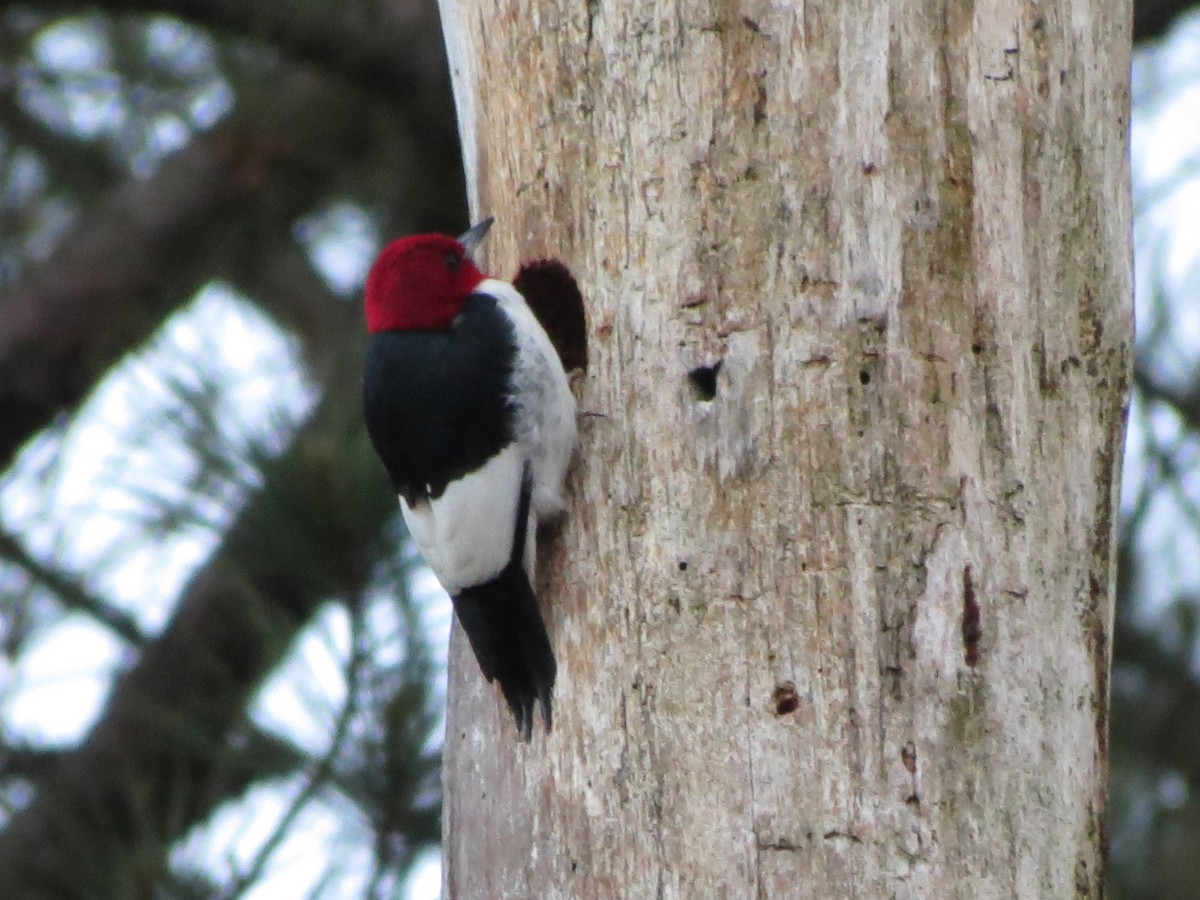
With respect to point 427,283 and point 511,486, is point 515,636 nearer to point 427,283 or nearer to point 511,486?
point 511,486

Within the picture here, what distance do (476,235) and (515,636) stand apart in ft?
2.43

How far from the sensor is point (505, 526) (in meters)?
2.76

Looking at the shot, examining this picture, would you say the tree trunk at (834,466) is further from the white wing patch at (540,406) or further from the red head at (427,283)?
the red head at (427,283)

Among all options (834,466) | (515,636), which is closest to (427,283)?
(515,636)

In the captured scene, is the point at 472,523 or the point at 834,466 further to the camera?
the point at 472,523

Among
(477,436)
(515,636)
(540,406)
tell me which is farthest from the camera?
(477,436)

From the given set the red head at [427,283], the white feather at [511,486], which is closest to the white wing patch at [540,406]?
the white feather at [511,486]

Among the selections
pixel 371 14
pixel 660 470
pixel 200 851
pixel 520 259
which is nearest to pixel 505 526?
pixel 660 470

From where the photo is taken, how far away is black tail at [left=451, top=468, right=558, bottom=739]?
2.64m

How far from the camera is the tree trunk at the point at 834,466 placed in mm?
2439

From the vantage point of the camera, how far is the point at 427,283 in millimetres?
3121

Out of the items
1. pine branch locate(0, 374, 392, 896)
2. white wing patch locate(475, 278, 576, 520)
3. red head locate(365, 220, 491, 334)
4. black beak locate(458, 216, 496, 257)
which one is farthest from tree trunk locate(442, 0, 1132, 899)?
pine branch locate(0, 374, 392, 896)

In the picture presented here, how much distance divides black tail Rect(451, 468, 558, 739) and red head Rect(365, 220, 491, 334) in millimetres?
487

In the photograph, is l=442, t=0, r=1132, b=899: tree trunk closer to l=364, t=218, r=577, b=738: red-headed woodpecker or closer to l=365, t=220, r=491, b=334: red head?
l=364, t=218, r=577, b=738: red-headed woodpecker
